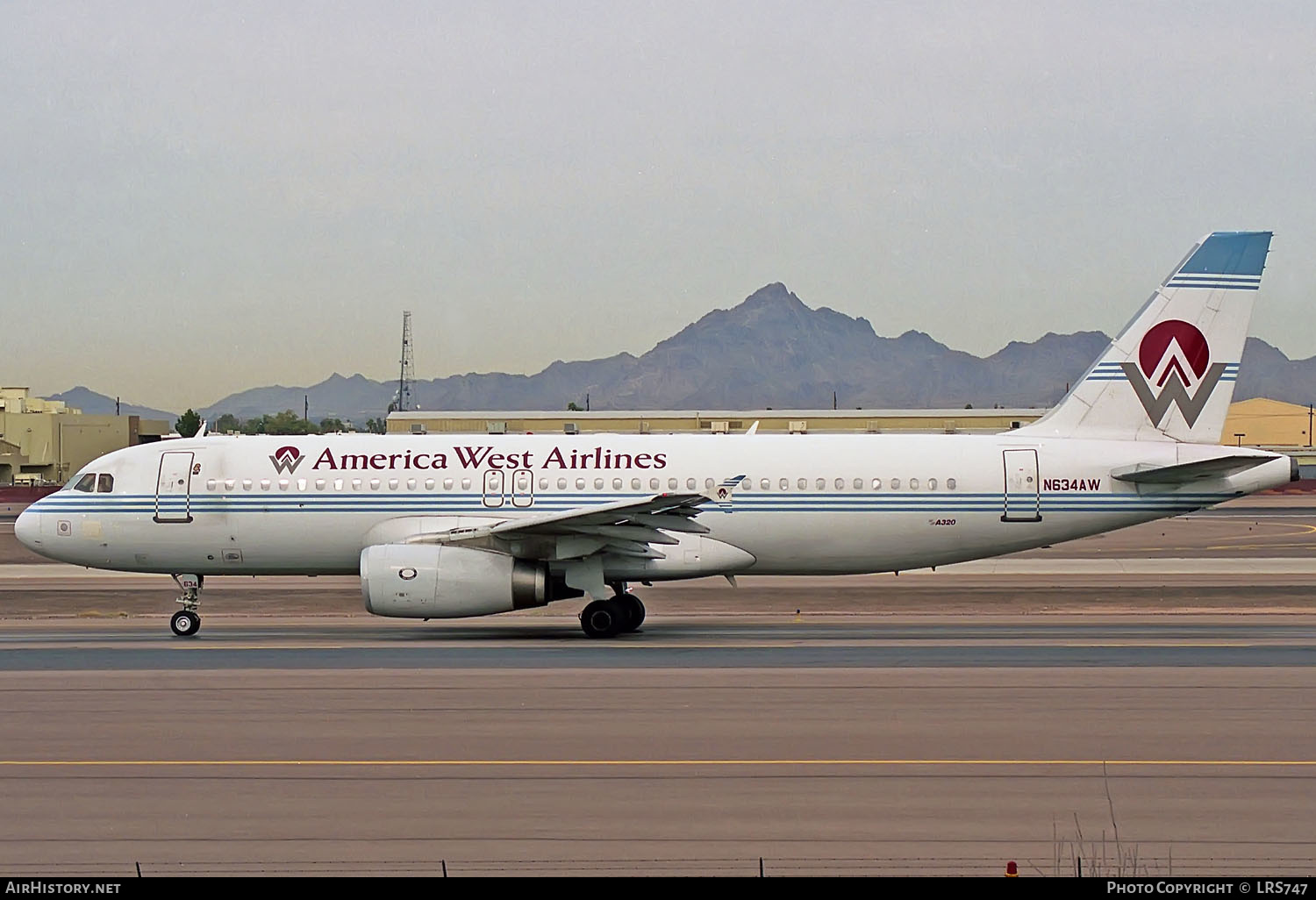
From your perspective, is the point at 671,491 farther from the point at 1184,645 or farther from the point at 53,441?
the point at 53,441

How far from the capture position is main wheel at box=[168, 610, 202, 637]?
25.3m

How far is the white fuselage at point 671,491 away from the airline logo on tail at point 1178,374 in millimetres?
881

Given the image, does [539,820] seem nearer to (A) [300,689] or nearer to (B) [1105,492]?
(A) [300,689]

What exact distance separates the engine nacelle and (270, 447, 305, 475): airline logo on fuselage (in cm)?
331

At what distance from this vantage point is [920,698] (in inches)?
687

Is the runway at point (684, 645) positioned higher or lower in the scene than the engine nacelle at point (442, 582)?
lower

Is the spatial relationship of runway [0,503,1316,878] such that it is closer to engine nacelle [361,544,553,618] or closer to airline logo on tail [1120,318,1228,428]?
engine nacelle [361,544,553,618]

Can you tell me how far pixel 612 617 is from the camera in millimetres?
25391

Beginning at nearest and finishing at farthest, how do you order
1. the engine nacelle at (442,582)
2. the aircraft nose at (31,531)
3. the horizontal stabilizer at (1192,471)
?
the engine nacelle at (442,582), the horizontal stabilizer at (1192,471), the aircraft nose at (31,531)

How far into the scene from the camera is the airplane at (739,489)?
26531mm

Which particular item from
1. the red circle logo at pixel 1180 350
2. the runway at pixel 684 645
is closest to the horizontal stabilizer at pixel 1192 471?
the red circle logo at pixel 1180 350

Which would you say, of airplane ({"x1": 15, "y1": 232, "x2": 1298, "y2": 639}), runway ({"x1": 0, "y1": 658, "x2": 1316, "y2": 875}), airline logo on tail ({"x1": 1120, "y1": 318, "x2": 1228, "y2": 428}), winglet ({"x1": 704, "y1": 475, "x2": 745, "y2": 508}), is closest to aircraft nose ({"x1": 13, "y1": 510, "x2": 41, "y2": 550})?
airplane ({"x1": 15, "y1": 232, "x2": 1298, "y2": 639})

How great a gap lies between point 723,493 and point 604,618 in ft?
11.2

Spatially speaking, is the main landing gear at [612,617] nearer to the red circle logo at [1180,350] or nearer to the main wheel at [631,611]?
the main wheel at [631,611]
